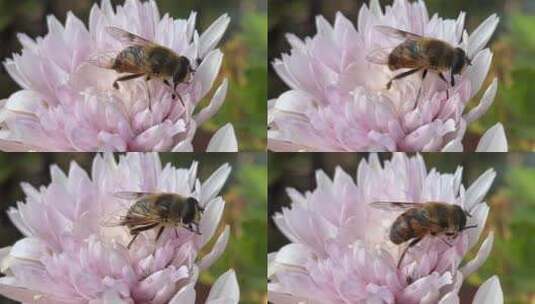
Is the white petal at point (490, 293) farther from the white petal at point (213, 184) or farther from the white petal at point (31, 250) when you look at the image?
the white petal at point (31, 250)

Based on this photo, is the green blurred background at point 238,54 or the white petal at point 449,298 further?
the green blurred background at point 238,54

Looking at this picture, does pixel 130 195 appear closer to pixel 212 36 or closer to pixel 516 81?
pixel 212 36

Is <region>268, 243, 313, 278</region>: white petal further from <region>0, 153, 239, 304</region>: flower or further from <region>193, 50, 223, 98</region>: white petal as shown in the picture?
<region>193, 50, 223, 98</region>: white petal

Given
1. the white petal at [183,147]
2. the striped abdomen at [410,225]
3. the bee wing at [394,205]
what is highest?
the white petal at [183,147]

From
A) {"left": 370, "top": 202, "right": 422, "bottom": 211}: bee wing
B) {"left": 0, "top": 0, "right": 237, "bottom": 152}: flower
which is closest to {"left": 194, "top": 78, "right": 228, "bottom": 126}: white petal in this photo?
{"left": 0, "top": 0, "right": 237, "bottom": 152}: flower

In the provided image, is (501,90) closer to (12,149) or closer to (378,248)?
(378,248)

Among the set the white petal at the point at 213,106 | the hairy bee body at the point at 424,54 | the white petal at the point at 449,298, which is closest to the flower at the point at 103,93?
the white petal at the point at 213,106

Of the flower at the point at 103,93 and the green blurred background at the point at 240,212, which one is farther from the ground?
the flower at the point at 103,93
